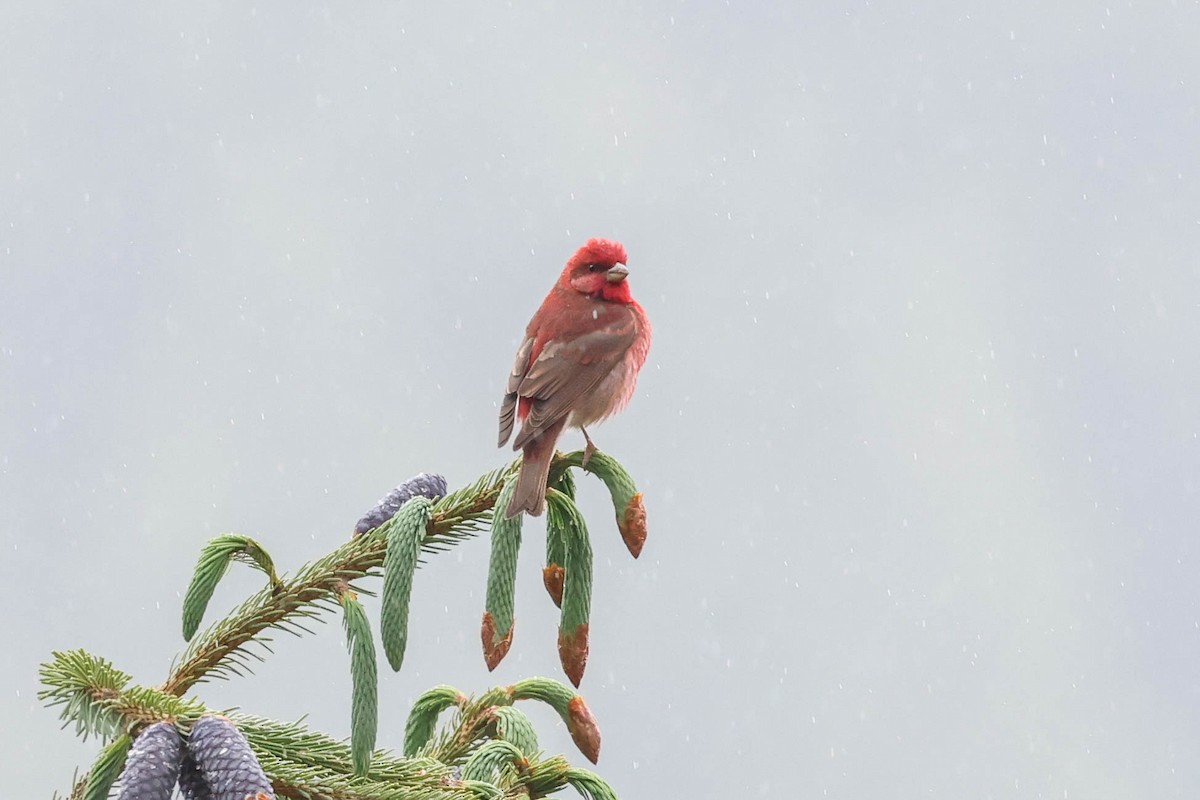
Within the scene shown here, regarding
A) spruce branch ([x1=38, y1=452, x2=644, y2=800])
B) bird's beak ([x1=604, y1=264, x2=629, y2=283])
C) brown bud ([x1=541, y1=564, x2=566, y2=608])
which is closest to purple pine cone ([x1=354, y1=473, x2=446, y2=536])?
spruce branch ([x1=38, y1=452, x2=644, y2=800])

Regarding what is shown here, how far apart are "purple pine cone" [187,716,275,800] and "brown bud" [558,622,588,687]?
85cm

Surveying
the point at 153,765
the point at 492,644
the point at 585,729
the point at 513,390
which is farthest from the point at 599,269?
the point at 153,765

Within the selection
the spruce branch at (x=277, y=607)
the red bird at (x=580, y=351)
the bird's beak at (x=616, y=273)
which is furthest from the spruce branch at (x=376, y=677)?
the bird's beak at (x=616, y=273)

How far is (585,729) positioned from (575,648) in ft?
0.70

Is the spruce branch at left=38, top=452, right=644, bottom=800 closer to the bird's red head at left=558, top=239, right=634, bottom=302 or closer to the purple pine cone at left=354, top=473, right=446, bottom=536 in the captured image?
the purple pine cone at left=354, top=473, right=446, bottom=536

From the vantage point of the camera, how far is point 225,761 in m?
2.04

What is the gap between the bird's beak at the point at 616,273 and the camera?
5.04 metres

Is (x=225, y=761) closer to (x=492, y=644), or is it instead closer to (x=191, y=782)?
(x=191, y=782)

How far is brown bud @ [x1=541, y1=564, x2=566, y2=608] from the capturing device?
9.56 ft

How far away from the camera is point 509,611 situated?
2691mm

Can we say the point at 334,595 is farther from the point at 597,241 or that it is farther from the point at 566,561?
the point at 597,241

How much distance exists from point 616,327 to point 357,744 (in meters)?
2.78

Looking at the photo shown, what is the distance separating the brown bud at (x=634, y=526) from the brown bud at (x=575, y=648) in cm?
20

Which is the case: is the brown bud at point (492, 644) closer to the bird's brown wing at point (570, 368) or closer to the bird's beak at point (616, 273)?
the bird's brown wing at point (570, 368)
